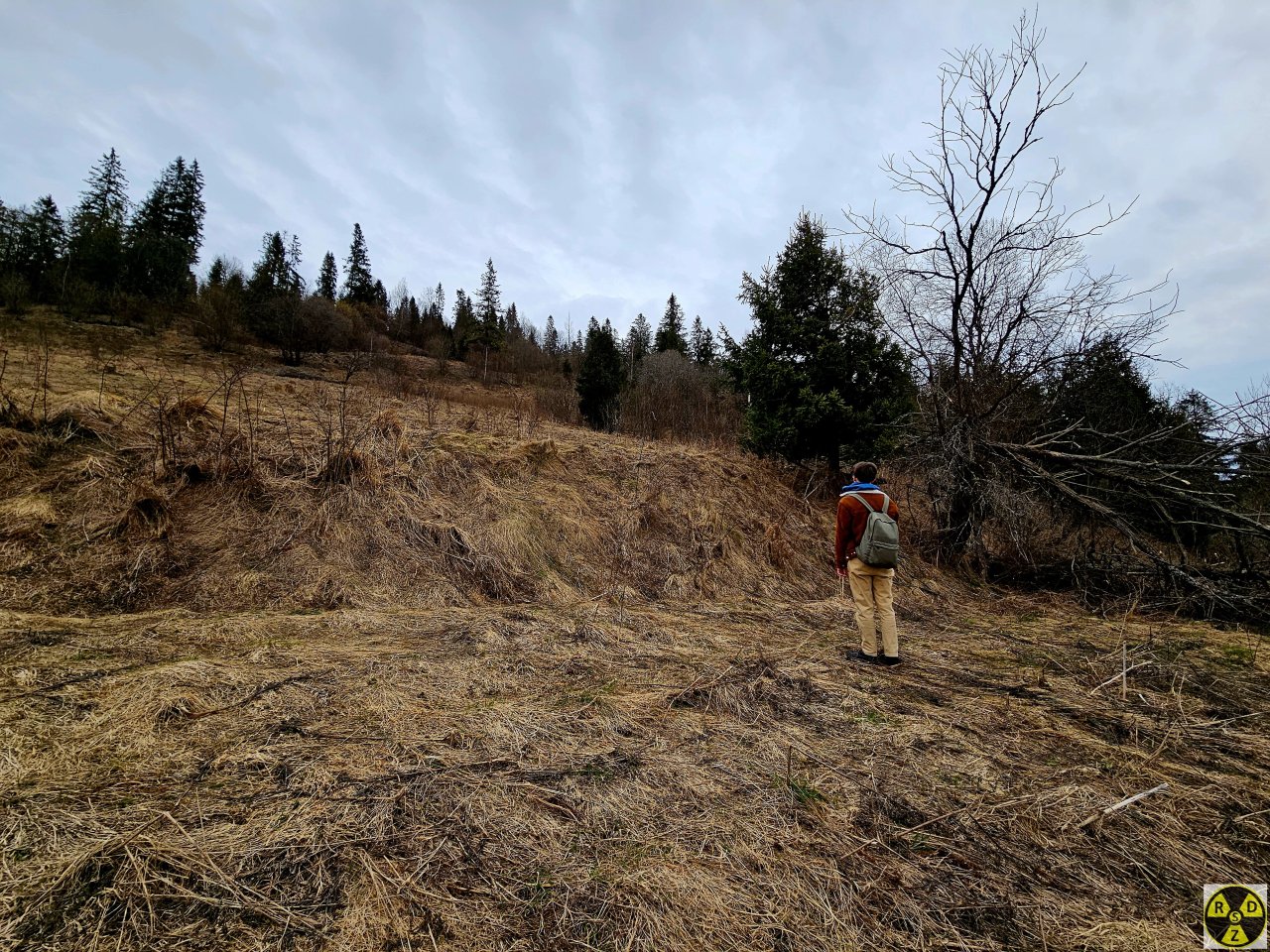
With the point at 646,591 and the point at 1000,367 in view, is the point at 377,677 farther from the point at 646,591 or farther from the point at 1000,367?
the point at 1000,367

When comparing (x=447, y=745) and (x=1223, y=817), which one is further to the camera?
(x=447, y=745)

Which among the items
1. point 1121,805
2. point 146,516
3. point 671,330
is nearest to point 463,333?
point 671,330

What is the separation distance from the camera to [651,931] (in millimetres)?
1755

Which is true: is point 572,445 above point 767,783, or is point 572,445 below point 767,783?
above

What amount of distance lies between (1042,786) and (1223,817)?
0.75 meters

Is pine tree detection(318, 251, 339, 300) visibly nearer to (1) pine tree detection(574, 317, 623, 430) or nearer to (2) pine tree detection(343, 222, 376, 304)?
(2) pine tree detection(343, 222, 376, 304)

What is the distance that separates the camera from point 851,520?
495 centimetres

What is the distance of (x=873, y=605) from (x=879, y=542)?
0.62 metres

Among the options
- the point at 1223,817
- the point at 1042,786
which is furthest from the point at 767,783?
the point at 1223,817

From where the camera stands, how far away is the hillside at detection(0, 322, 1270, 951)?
6.00ft

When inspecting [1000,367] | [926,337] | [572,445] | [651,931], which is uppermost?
[926,337]

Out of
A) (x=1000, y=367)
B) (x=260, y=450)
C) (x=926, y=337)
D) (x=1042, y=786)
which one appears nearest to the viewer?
(x=1042, y=786)

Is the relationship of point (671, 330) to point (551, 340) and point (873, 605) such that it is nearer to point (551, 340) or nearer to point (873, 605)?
point (551, 340)

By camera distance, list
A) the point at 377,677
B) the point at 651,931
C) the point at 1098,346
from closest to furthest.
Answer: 1. the point at 651,931
2. the point at 377,677
3. the point at 1098,346
